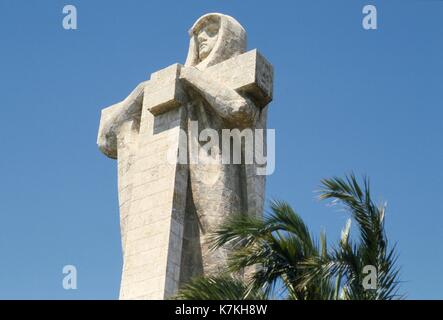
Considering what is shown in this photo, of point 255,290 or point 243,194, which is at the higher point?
point 243,194

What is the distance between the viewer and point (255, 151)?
1307 centimetres

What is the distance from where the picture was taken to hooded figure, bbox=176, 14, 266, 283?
12281 mm

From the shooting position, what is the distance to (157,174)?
1263 cm

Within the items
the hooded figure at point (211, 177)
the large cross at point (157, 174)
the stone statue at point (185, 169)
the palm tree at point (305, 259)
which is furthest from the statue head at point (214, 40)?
the palm tree at point (305, 259)

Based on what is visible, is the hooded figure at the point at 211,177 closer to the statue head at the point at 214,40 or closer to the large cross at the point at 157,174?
the large cross at the point at 157,174

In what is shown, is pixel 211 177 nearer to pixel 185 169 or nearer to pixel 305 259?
pixel 185 169

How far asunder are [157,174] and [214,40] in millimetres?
2588

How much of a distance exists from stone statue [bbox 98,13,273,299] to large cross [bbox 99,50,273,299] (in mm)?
15

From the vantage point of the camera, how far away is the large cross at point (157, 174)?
11836 millimetres

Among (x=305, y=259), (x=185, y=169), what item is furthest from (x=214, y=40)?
(x=305, y=259)
